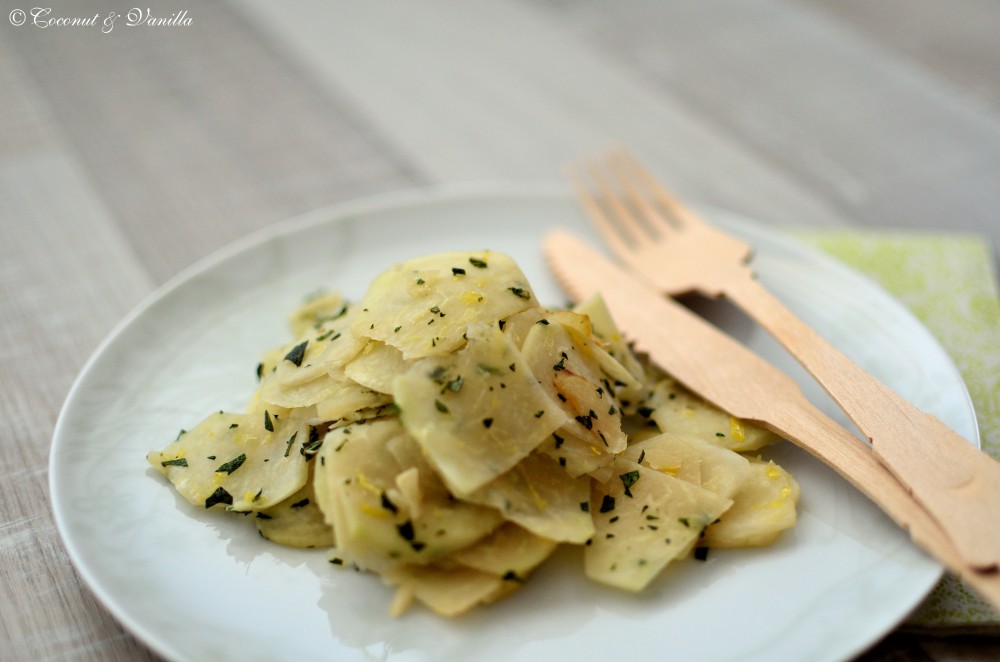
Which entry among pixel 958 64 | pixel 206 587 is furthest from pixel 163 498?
pixel 958 64

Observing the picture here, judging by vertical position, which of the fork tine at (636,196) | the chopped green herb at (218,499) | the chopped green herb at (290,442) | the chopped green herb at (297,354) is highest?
the fork tine at (636,196)

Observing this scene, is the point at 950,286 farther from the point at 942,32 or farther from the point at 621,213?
the point at 942,32

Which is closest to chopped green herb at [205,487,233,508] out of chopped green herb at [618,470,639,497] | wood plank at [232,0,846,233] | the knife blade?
chopped green herb at [618,470,639,497]

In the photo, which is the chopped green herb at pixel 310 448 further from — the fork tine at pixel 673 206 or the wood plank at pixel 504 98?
the wood plank at pixel 504 98

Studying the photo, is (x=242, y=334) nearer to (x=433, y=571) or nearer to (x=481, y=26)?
(x=433, y=571)

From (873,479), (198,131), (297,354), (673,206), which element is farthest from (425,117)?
(873,479)

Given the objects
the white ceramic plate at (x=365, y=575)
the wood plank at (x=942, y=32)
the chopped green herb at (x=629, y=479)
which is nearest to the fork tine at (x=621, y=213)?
the white ceramic plate at (x=365, y=575)
